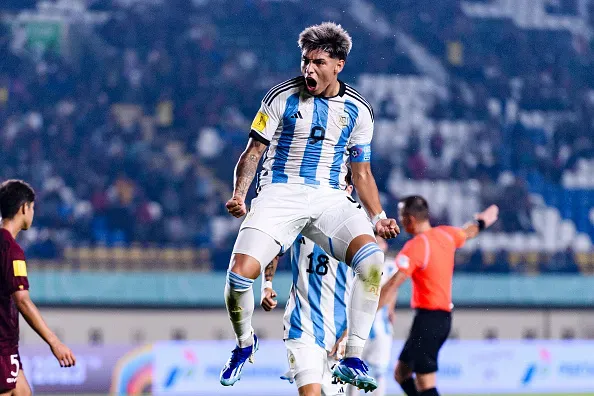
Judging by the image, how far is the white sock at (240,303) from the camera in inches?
231

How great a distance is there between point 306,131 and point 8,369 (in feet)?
8.20

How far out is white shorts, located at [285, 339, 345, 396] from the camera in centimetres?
659

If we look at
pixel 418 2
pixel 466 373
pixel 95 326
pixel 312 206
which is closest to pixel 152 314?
pixel 95 326

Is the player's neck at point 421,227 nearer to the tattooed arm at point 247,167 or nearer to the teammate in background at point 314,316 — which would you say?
the teammate in background at point 314,316

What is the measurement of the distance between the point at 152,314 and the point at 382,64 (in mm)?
7222

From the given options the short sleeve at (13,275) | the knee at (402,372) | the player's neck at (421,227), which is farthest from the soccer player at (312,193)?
the knee at (402,372)

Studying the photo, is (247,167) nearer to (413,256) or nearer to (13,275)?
(13,275)

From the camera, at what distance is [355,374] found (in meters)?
5.73

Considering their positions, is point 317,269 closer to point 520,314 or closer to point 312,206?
point 312,206

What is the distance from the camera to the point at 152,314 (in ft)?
53.8

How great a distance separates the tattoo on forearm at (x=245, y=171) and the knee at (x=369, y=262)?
2.36 feet

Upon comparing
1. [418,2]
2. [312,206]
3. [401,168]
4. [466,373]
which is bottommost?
[466,373]

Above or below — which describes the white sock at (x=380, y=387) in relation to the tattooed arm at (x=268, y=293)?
below

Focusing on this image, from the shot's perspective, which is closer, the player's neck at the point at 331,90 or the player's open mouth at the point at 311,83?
the player's open mouth at the point at 311,83
